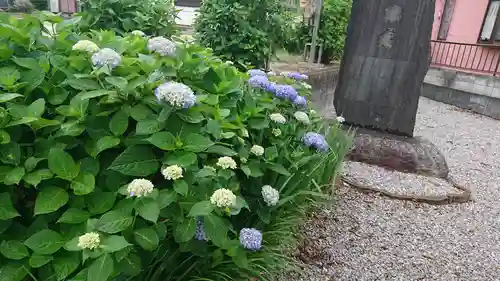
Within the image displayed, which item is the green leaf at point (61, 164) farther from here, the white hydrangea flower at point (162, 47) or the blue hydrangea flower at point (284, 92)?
the blue hydrangea flower at point (284, 92)

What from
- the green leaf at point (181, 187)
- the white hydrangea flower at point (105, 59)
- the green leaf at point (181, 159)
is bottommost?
the green leaf at point (181, 187)

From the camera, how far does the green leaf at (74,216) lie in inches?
39.7

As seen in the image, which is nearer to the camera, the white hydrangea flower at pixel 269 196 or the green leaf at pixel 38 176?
the green leaf at pixel 38 176

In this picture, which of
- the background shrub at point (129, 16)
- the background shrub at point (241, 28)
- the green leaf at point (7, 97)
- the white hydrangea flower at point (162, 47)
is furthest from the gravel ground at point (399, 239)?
the background shrub at point (129, 16)

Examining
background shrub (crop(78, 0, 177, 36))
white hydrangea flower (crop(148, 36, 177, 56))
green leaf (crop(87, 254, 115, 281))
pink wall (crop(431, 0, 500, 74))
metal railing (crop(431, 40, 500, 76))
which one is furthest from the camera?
pink wall (crop(431, 0, 500, 74))

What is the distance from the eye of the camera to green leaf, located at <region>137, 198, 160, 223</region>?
3.03ft

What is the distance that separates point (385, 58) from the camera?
3.08m

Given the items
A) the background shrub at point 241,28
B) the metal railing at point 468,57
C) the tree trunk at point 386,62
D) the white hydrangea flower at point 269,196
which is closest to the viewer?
the white hydrangea flower at point 269,196

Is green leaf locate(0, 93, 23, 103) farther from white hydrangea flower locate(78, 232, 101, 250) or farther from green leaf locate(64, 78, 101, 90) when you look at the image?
white hydrangea flower locate(78, 232, 101, 250)

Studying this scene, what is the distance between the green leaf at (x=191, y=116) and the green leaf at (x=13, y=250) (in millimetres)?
582

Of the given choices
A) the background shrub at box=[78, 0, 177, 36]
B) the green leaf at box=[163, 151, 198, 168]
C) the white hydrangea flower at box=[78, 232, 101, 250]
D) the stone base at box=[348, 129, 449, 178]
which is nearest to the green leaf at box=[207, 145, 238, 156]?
the green leaf at box=[163, 151, 198, 168]

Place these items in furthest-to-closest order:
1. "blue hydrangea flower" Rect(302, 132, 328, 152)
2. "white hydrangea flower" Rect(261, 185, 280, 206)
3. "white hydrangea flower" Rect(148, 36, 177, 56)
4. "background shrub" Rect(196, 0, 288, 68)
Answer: "background shrub" Rect(196, 0, 288, 68), "blue hydrangea flower" Rect(302, 132, 328, 152), "white hydrangea flower" Rect(261, 185, 280, 206), "white hydrangea flower" Rect(148, 36, 177, 56)

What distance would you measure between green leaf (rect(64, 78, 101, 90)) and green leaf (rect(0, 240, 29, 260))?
0.48 metres

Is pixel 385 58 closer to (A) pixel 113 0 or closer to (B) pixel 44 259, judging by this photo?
(A) pixel 113 0
